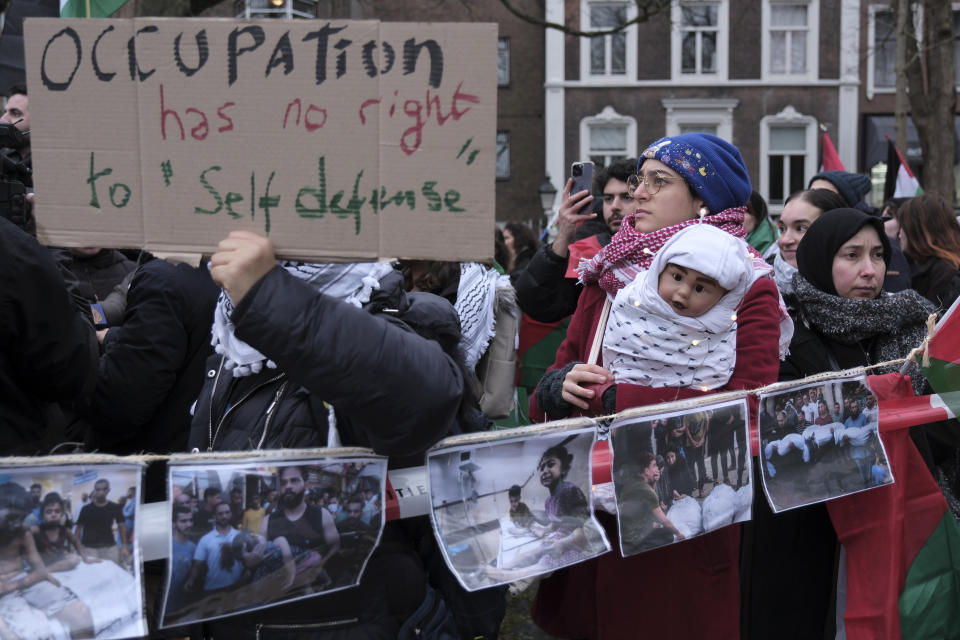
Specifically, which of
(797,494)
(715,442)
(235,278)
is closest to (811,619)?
(797,494)

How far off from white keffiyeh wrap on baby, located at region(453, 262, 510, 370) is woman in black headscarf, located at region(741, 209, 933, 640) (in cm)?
167

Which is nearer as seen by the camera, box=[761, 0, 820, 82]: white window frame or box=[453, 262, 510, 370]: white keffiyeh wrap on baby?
box=[453, 262, 510, 370]: white keffiyeh wrap on baby

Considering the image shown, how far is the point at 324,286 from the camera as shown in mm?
1701

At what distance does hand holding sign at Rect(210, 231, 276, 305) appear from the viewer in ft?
4.66

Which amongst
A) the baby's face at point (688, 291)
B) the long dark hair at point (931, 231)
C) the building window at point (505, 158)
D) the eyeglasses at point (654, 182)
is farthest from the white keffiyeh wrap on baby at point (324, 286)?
the building window at point (505, 158)

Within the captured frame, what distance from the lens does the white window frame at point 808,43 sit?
26.3 metres

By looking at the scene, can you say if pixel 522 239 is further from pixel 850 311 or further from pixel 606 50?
pixel 606 50

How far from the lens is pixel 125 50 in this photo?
149cm

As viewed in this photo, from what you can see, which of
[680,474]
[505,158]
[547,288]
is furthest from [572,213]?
[505,158]

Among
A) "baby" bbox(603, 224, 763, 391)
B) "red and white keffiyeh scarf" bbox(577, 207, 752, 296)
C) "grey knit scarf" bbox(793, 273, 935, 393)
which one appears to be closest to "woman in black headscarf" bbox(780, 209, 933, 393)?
"grey knit scarf" bbox(793, 273, 935, 393)

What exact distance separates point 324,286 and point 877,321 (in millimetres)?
1817

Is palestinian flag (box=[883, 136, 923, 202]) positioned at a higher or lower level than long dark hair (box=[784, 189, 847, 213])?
higher

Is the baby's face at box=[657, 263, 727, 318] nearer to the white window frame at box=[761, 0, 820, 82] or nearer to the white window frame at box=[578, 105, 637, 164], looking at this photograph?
the white window frame at box=[578, 105, 637, 164]

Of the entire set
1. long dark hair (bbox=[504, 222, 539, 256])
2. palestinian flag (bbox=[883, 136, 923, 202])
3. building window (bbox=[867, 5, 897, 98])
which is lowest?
long dark hair (bbox=[504, 222, 539, 256])
